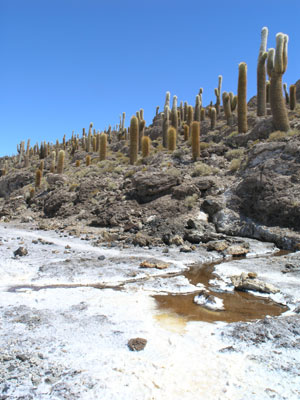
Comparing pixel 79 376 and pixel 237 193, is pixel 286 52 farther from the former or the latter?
pixel 79 376

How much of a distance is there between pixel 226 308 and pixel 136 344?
7.32ft

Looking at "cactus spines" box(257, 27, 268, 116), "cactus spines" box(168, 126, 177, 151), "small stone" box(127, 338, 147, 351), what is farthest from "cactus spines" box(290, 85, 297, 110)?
"small stone" box(127, 338, 147, 351)

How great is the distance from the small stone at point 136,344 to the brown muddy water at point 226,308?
115 centimetres

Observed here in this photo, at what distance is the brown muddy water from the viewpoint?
487cm

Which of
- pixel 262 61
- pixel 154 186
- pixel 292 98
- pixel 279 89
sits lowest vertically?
pixel 154 186

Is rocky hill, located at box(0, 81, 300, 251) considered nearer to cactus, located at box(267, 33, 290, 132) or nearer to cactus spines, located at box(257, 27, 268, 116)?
cactus, located at box(267, 33, 290, 132)

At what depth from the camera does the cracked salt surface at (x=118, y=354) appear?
9.39 ft

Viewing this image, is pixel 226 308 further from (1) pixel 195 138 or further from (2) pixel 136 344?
(1) pixel 195 138

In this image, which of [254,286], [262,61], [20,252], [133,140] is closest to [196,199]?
[254,286]

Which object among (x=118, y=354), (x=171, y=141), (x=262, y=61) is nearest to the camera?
(x=118, y=354)

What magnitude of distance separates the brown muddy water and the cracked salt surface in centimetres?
26

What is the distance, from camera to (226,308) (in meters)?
5.29

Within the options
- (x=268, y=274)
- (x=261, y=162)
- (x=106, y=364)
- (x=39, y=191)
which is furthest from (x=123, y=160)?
(x=106, y=364)

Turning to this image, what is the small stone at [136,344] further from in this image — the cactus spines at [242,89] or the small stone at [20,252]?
the cactus spines at [242,89]
